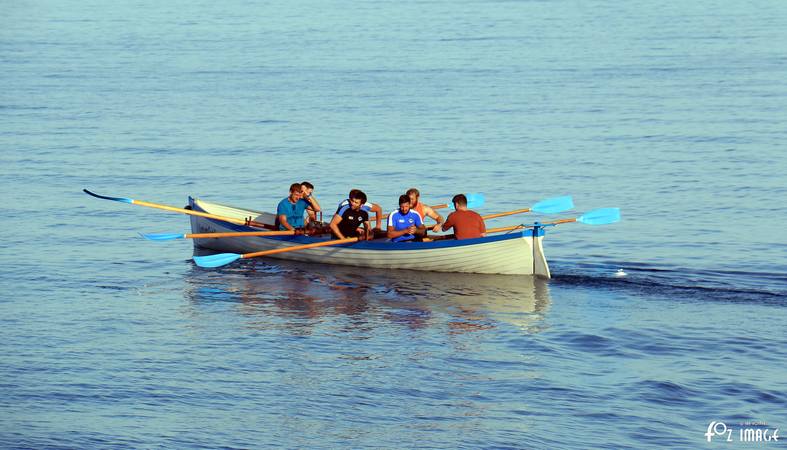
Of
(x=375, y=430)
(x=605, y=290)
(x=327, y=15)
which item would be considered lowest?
(x=375, y=430)

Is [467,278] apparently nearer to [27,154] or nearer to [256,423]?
[256,423]

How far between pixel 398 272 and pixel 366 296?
192 centimetres

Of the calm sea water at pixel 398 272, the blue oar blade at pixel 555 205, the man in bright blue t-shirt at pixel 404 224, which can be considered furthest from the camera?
the blue oar blade at pixel 555 205

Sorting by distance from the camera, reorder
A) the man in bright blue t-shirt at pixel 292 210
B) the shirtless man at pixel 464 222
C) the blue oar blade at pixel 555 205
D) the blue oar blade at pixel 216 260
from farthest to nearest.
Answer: the man in bright blue t-shirt at pixel 292 210 < the blue oar blade at pixel 555 205 < the blue oar blade at pixel 216 260 < the shirtless man at pixel 464 222

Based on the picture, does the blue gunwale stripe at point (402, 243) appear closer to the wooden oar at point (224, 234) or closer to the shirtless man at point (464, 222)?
the wooden oar at point (224, 234)

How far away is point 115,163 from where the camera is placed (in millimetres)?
39688

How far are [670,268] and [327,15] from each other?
66.2 meters

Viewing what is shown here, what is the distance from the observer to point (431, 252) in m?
24.8

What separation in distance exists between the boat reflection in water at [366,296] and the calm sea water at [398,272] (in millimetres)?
94

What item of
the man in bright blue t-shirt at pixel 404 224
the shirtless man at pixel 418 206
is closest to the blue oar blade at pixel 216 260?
the man in bright blue t-shirt at pixel 404 224

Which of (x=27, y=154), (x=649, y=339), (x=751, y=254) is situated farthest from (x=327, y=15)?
(x=649, y=339)

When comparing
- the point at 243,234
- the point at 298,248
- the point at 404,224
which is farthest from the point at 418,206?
the point at 243,234

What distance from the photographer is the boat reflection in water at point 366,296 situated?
21.7 meters

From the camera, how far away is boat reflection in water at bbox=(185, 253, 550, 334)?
856 inches
